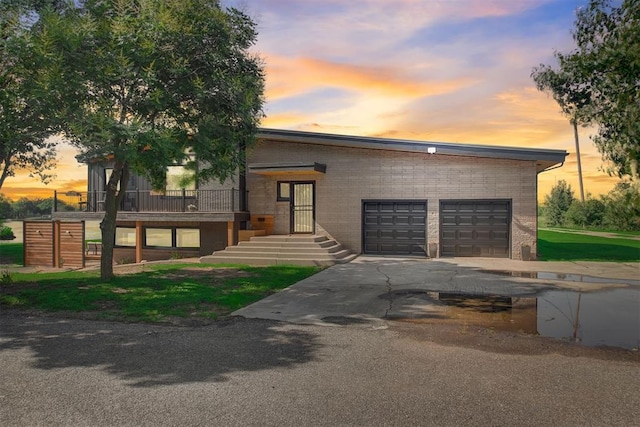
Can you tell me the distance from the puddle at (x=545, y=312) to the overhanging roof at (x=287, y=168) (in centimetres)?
915

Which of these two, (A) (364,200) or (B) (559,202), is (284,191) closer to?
(A) (364,200)

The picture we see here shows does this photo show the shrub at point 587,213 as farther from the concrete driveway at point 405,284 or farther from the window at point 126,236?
the window at point 126,236

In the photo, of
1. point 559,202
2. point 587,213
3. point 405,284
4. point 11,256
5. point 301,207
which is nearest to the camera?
point 405,284

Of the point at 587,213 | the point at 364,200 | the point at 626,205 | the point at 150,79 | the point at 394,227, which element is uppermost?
the point at 150,79

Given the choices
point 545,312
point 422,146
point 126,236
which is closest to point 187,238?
point 126,236

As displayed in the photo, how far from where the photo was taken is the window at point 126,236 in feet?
78.2

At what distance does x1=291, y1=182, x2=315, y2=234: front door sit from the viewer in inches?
798

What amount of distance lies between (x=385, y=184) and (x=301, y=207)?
4.21m

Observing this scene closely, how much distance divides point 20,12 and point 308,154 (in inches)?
466

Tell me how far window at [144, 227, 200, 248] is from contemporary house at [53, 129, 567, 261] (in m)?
0.06

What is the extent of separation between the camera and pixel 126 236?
24000mm

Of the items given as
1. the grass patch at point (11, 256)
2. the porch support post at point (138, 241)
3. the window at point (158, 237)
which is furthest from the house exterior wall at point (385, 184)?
the grass patch at point (11, 256)

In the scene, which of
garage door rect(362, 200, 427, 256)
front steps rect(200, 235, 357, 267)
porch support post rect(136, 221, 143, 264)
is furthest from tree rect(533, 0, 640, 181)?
porch support post rect(136, 221, 143, 264)

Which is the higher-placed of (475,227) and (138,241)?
(475,227)
